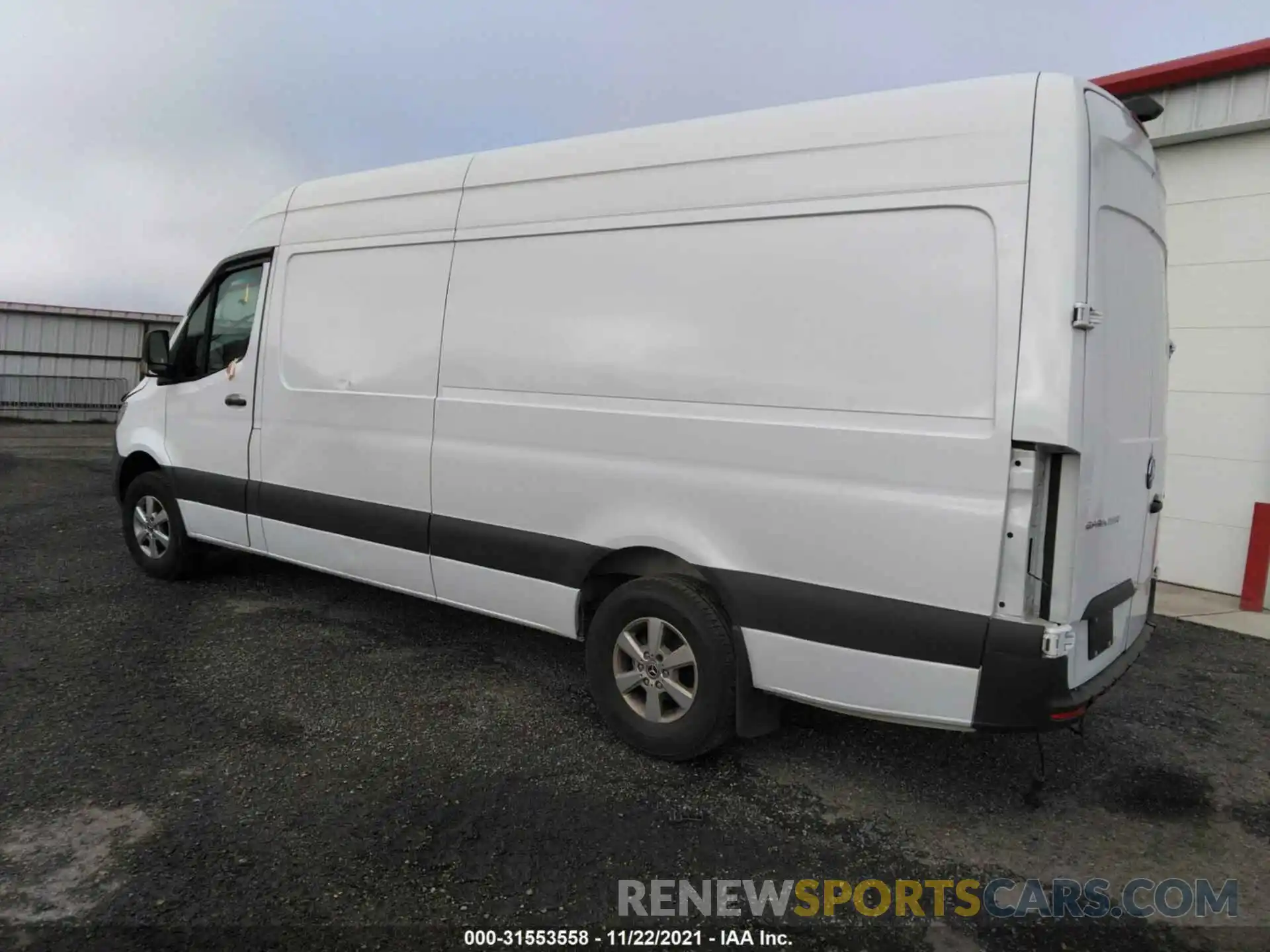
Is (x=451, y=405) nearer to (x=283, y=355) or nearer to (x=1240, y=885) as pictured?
(x=283, y=355)

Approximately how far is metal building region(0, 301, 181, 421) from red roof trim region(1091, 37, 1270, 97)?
19.9 m

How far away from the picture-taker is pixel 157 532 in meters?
6.10

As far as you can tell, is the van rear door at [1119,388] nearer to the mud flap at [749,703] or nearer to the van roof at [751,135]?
the van roof at [751,135]

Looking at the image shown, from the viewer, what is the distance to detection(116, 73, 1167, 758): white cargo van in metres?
2.90

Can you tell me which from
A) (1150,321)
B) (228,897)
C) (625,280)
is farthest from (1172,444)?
(228,897)

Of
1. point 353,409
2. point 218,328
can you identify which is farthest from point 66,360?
point 353,409

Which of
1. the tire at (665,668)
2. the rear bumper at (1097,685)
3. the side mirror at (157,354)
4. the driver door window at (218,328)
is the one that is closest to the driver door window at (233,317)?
the driver door window at (218,328)

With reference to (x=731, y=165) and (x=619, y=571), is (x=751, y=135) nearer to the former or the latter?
(x=731, y=165)

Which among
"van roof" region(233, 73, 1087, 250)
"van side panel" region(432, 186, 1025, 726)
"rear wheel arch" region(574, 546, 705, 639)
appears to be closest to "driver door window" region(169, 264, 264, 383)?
"van roof" region(233, 73, 1087, 250)

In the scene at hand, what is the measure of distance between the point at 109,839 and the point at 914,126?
3.53m

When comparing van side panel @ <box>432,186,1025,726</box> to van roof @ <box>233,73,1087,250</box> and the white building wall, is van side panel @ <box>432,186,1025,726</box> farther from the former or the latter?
the white building wall

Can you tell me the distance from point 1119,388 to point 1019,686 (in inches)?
43.1

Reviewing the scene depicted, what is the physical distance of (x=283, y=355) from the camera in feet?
16.9

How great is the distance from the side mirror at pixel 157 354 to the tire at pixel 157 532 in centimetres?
70
